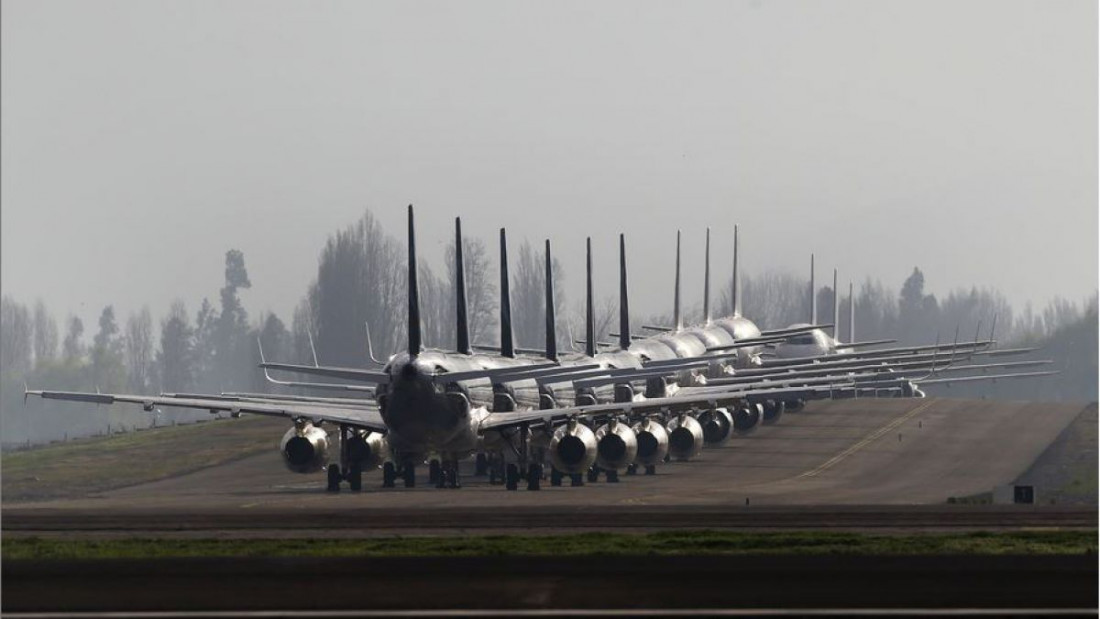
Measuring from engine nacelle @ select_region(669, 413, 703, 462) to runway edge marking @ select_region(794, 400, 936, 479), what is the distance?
6.46 m

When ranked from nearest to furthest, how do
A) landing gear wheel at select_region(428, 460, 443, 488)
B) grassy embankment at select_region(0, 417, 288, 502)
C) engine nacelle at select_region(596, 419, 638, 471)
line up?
landing gear wheel at select_region(428, 460, 443, 488) < engine nacelle at select_region(596, 419, 638, 471) < grassy embankment at select_region(0, 417, 288, 502)

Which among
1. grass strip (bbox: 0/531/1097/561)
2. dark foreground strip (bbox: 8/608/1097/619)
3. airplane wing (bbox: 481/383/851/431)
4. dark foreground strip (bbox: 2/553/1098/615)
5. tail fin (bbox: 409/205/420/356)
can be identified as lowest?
→ grass strip (bbox: 0/531/1097/561)

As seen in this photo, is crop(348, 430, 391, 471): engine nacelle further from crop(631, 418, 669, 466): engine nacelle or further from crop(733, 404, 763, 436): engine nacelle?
crop(733, 404, 763, 436): engine nacelle

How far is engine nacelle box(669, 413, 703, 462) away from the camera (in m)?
102

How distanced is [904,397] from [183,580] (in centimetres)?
12045

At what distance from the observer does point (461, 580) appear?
3662 centimetres

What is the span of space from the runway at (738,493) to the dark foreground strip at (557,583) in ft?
37.4

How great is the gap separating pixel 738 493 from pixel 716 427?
32.5 meters

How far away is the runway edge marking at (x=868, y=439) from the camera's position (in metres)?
96.2

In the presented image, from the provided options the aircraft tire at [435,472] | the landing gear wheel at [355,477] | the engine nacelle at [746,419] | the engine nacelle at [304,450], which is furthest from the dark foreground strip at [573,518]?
the engine nacelle at [746,419]

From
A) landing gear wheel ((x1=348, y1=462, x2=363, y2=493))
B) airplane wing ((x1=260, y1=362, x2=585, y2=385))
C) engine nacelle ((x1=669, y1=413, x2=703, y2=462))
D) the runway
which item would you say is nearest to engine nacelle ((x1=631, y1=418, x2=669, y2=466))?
the runway

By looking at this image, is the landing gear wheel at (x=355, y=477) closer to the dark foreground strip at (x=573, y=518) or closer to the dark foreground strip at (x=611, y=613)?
the dark foreground strip at (x=573, y=518)

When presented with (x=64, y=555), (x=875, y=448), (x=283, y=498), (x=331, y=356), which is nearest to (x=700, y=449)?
(x=875, y=448)

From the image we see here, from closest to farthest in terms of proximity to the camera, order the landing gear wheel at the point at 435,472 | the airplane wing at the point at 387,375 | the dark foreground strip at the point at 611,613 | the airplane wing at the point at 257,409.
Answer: the dark foreground strip at the point at 611,613 < the airplane wing at the point at 387,375 < the airplane wing at the point at 257,409 < the landing gear wheel at the point at 435,472
